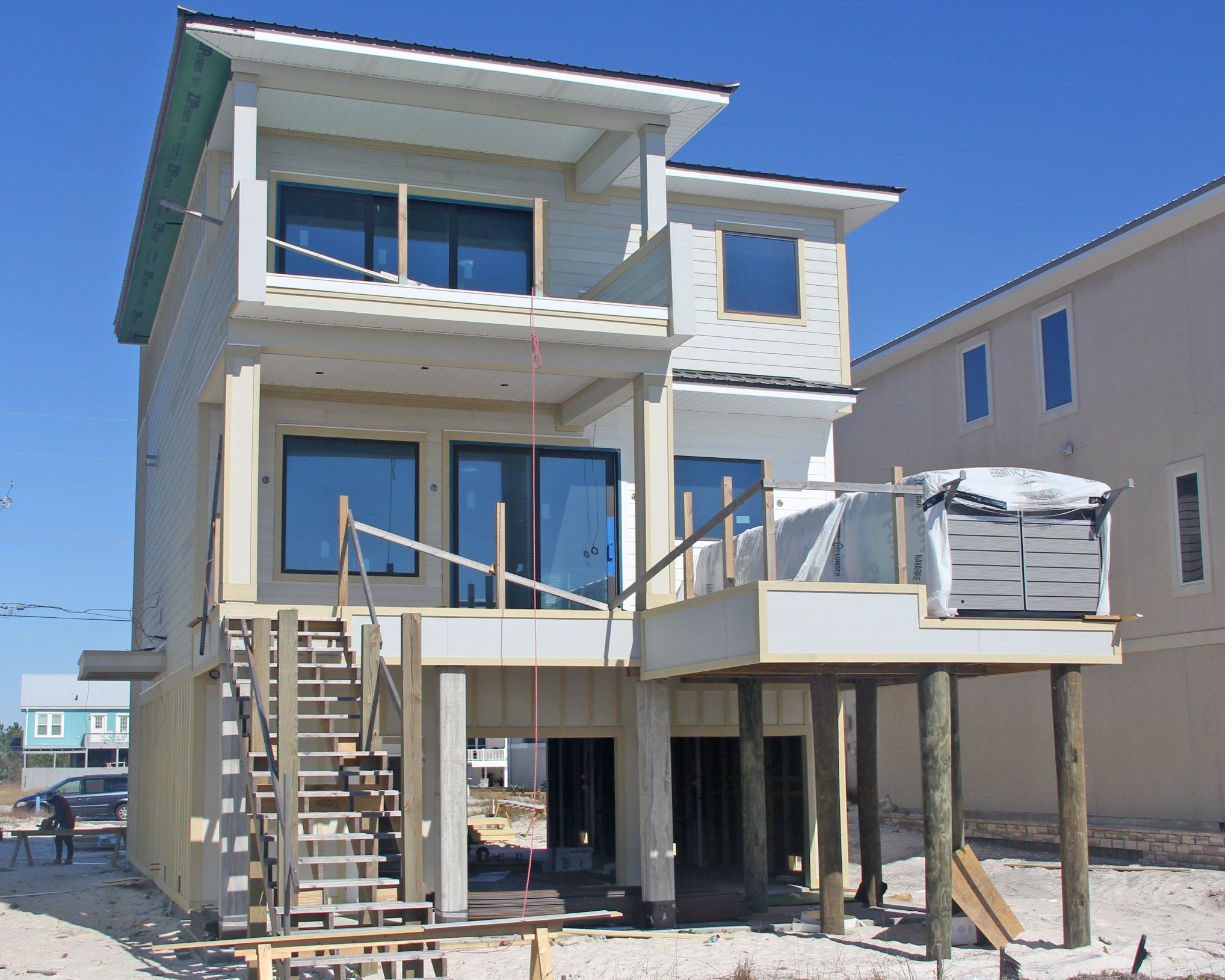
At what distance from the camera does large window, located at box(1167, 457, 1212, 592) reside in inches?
758

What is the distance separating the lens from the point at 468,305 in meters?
14.4

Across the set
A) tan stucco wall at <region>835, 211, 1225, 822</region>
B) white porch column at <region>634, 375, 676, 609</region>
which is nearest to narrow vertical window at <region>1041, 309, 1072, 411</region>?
tan stucco wall at <region>835, 211, 1225, 822</region>

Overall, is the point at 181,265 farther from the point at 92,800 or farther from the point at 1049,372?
the point at 92,800

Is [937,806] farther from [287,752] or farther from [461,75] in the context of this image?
[461,75]

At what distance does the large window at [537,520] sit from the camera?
661 inches

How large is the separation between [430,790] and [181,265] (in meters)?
9.70

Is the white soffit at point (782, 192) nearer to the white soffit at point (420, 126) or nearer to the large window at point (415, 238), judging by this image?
the white soffit at point (420, 126)

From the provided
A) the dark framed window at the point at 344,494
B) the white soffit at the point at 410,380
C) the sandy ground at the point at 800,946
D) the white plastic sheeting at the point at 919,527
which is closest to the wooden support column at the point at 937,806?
the sandy ground at the point at 800,946

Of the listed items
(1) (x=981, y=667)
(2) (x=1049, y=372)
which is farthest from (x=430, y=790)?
(2) (x=1049, y=372)

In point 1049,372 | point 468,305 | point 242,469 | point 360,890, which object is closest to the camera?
point 360,890

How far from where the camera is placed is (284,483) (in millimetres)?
16312

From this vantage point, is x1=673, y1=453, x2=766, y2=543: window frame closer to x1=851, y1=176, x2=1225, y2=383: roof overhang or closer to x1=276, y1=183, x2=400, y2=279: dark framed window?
x1=276, y1=183, x2=400, y2=279: dark framed window

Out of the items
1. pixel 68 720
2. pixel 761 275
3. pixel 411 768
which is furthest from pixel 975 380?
pixel 68 720

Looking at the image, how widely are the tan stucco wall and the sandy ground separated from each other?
7.03 feet
